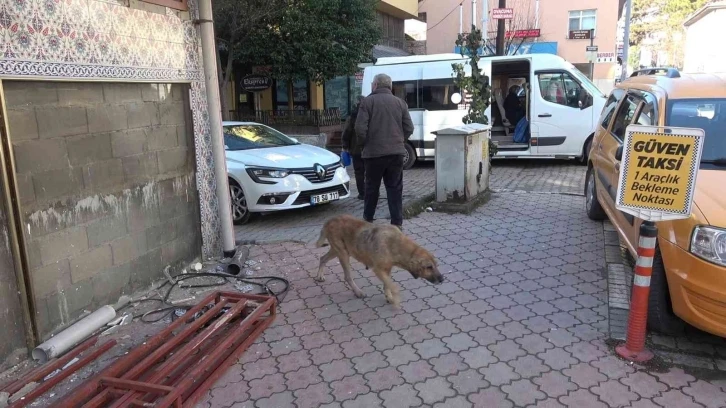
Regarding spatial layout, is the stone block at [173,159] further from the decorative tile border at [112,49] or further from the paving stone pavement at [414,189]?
the paving stone pavement at [414,189]

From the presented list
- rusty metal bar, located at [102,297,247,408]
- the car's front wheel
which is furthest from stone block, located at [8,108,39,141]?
the car's front wheel

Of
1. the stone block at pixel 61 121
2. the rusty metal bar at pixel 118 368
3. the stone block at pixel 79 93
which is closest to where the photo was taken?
the rusty metal bar at pixel 118 368

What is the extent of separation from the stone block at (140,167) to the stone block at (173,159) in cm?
8

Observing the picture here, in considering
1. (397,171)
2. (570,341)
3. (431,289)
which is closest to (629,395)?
(570,341)

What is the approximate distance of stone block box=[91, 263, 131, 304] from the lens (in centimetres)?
434

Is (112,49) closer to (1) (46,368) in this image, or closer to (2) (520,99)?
(1) (46,368)

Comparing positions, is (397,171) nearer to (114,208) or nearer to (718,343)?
(114,208)

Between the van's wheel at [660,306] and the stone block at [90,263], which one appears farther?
the stone block at [90,263]

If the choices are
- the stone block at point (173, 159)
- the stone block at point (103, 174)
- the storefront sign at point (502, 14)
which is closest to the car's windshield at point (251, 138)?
the stone block at point (173, 159)

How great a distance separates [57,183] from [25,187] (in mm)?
269

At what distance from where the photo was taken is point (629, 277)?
4.97 m

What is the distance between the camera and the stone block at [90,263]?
4.11 m

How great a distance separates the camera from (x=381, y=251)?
429 centimetres

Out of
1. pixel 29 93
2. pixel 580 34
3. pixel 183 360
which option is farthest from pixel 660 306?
pixel 580 34
